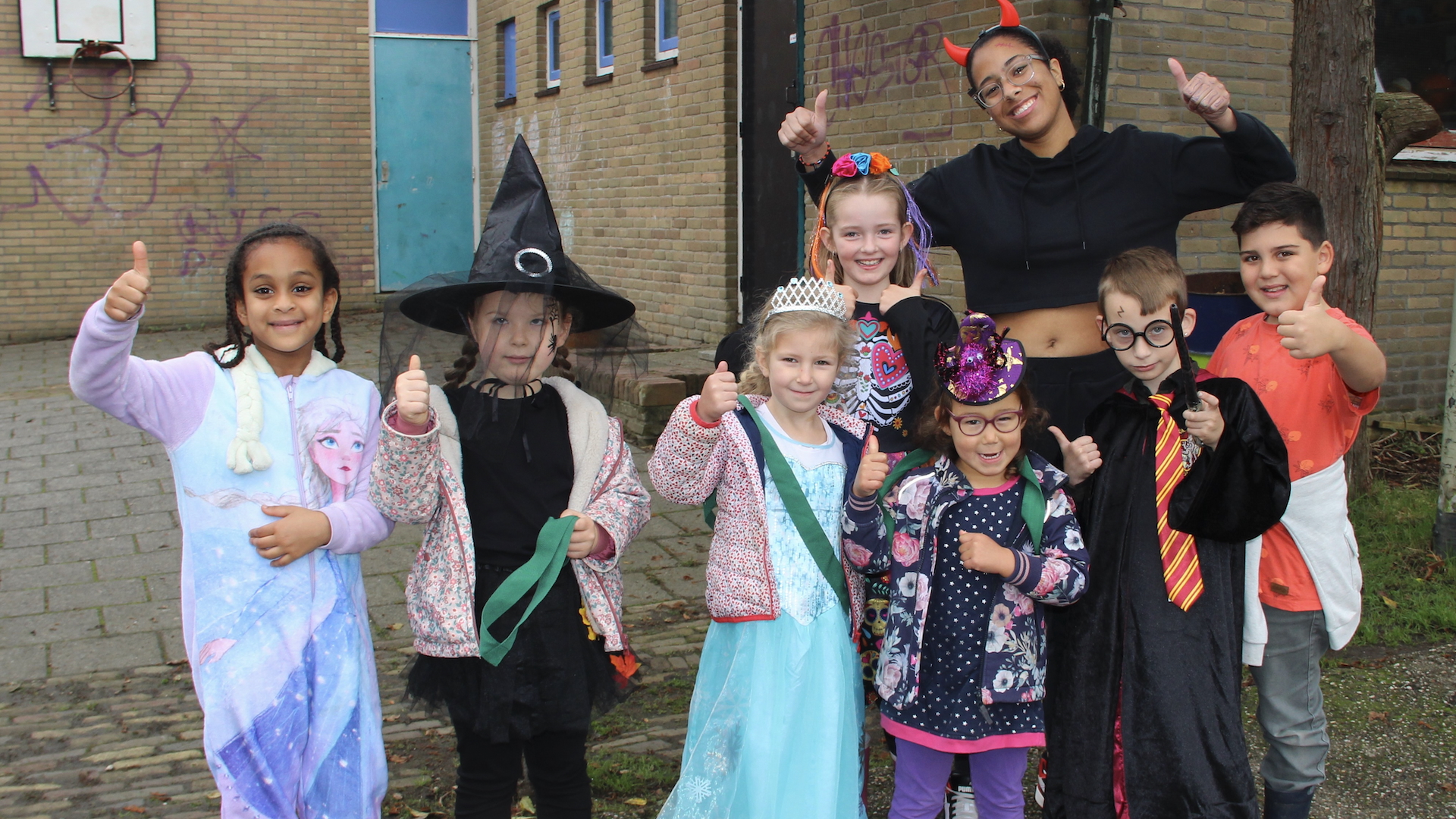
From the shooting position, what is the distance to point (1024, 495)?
2670mm

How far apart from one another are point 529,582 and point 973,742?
1087 mm

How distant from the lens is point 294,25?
14.0m

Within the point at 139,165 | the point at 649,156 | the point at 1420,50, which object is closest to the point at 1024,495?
the point at 1420,50

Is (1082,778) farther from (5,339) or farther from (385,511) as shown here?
(5,339)

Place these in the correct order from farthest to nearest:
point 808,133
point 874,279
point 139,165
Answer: point 139,165 < point 808,133 < point 874,279

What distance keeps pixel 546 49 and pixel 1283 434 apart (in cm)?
1154

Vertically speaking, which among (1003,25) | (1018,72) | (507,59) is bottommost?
(1018,72)

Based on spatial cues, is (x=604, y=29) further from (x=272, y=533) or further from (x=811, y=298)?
(x=272, y=533)

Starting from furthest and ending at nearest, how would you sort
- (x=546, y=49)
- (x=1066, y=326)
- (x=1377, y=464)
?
(x=546, y=49) < (x=1377, y=464) < (x=1066, y=326)

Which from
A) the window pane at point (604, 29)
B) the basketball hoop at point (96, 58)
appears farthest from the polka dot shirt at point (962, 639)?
the basketball hoop at point (96, 58)

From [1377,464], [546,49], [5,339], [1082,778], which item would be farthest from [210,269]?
[1082,778]

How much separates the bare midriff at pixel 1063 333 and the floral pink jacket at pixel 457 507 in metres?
1.11

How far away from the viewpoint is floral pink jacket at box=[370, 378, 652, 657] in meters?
2.45

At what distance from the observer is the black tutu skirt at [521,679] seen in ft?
8.53
